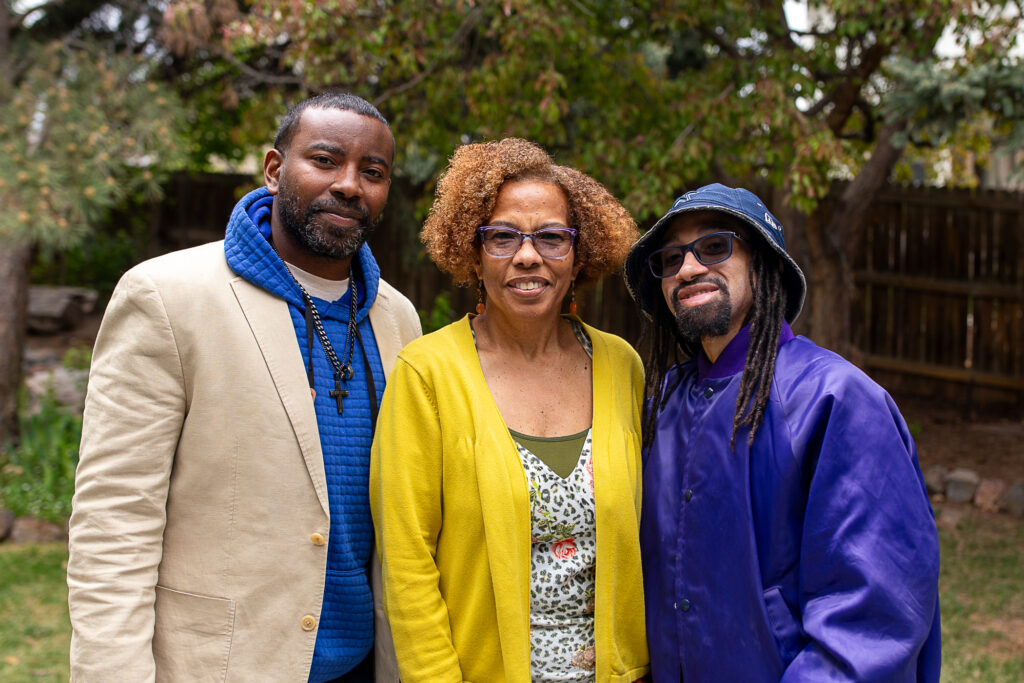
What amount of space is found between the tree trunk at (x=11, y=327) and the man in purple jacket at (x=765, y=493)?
612 centimetres

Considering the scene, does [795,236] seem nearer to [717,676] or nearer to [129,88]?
[129,88]

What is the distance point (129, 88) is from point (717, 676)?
552 cm

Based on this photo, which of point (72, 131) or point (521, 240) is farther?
point (72, 131)

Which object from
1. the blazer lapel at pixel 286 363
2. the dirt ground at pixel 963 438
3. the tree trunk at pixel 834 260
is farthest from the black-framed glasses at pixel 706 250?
the dirt ground at pixel 963 438

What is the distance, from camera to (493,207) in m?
2.43

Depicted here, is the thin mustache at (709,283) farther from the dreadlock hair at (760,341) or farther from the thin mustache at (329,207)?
the thin mustache at (329,207)

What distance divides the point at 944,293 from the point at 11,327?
8705 millimetres

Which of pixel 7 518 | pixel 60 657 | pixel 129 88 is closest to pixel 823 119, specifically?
pixel 129 88

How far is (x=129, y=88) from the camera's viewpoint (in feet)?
19.5

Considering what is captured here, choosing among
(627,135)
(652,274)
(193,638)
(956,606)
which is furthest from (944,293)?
(193,638)

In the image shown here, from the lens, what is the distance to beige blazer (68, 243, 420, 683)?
2.04 metres

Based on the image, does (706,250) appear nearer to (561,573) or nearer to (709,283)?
(709,283)

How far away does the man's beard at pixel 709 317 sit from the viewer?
2.24 m

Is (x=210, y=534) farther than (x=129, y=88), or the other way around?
(x=129, y=88)
